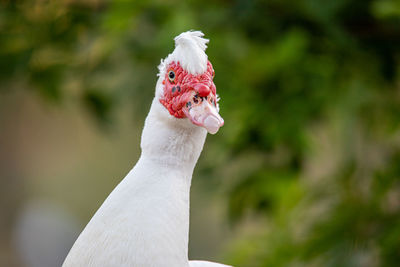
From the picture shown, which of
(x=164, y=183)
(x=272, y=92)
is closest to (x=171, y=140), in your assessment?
(x=164, y=183)

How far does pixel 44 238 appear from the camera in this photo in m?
4.03

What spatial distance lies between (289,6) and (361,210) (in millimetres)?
634

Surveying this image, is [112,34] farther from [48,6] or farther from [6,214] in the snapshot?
[6,214]

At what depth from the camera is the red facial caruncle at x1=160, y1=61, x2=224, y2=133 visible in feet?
2.07

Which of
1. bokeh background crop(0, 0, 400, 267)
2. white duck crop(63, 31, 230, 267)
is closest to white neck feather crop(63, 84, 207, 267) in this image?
white duck crop(63, 31, 230, 267)

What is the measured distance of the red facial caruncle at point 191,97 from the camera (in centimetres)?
63

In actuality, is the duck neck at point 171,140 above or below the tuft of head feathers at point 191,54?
below

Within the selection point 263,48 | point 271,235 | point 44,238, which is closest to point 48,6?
point 263,48

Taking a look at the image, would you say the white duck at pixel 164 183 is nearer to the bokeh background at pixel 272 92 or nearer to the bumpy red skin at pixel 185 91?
the bumpy red skin at pixel 185 91

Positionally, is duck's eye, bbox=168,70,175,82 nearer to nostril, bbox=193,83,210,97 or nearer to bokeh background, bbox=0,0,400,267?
nostril, bbox=193,83,210,97

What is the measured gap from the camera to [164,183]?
689 millimetres

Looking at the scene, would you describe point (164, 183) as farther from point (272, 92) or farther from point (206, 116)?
point (272, 92)

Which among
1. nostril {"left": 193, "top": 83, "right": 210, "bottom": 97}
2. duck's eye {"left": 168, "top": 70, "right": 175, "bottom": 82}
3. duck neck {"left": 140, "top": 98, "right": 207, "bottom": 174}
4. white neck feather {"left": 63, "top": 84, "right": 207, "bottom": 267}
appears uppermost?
duck's eye {"left": 168, "top": 70, "right": 175, "bottom": 82}

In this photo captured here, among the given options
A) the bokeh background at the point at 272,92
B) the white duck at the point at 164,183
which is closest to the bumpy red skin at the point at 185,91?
the white duck at the point at 164,183
